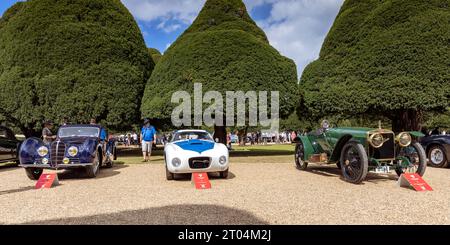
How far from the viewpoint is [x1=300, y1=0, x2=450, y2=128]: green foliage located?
13.4 m

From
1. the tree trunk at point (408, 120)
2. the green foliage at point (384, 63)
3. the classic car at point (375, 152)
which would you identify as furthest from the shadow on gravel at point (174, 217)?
the tree trunk at point (408, 120)

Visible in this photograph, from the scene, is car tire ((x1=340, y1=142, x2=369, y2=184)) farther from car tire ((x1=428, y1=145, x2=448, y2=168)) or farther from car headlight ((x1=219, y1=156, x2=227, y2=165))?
car tire ((x1=428, y1=145, x2=448, y2=168))

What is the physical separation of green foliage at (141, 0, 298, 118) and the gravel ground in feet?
22.4

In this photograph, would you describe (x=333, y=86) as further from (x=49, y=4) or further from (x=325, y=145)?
(x=49, y=4)

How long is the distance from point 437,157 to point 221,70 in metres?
8.96

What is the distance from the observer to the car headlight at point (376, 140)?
7.12 m

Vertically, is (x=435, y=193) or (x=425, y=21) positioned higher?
(x=425, y=21)

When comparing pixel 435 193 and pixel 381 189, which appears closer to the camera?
pixel 435 193

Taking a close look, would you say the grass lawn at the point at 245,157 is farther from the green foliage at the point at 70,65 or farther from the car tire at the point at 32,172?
the car tire at the point at 32,172

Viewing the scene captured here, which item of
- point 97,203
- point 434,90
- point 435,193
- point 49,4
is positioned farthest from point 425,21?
point 49,4

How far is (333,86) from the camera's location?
582 inches

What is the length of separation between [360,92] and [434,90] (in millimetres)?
2788

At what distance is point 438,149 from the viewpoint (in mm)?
10969
